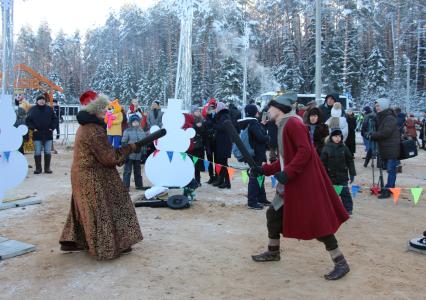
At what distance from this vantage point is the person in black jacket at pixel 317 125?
7344 millimetres

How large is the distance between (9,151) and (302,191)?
14.6 ft

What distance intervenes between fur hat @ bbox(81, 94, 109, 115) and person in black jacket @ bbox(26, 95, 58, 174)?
7.21m

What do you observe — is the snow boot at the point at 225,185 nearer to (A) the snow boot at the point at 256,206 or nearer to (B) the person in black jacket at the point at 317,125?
(A) the snow boot at the point at 256,206

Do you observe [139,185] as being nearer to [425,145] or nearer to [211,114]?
[211,114]

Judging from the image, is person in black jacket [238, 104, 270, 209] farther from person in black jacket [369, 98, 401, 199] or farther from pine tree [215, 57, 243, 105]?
pine tree [215, 57, 243, 105]

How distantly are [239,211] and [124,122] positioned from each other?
5.89 metres

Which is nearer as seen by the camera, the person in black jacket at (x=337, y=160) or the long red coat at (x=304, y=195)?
the long red coat at (x=304, y=195)

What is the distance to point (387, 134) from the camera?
27.8ft

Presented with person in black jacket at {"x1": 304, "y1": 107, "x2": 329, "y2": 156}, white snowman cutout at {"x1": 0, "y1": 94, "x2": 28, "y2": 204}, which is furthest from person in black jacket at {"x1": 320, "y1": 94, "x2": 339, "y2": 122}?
white snowman cutout at {"x1": 0, "y1": 94, "x2": 28, "y2": 204}

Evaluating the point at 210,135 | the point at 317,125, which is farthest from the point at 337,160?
the point at 210,135

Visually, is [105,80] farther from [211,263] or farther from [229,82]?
[211,263]

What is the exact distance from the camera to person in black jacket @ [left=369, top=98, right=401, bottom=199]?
8.50 m

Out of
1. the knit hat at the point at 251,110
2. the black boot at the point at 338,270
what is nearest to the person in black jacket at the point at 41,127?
the knit hat at the point at 251,110

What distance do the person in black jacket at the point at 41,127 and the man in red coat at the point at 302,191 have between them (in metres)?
8.42
